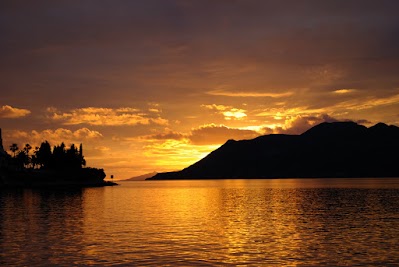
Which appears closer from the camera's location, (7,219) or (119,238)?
(119,238)

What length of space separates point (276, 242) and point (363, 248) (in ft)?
31.4

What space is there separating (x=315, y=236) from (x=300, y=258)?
14729mm

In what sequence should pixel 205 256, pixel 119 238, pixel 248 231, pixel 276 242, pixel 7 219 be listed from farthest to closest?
pixel 7 219
pixel 248 231
pixel 119 238
pixel 276 242
pixel 205 256

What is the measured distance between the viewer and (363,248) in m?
44.7

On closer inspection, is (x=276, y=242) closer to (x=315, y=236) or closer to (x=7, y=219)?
(x=315, y=236)

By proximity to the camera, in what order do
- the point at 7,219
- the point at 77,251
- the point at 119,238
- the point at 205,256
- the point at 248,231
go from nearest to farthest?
the point at 205,256 < the point at 77,251 < the point at 119,238 < the point at 248,231 < the point at 7,219

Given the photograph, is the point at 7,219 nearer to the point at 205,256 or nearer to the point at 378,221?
the point at 205,256

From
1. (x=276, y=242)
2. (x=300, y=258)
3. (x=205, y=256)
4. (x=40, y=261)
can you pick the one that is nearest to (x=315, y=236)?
(x=276, y=242)

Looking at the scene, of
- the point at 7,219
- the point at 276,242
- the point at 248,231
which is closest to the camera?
the point at 276,242

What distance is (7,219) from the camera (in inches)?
2995

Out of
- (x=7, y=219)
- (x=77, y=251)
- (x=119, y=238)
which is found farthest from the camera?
(x=7, y=219)

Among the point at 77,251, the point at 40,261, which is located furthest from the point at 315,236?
the point at 40,261

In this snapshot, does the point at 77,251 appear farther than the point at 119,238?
No

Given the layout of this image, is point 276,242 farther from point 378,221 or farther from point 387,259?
point 378,221
